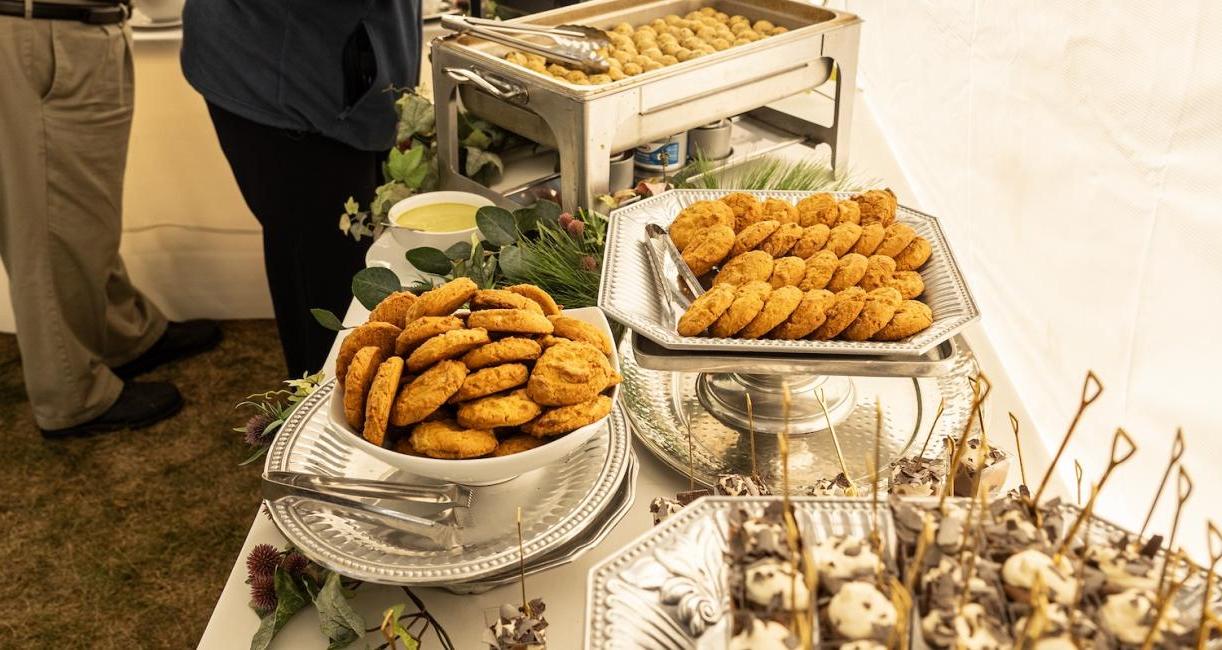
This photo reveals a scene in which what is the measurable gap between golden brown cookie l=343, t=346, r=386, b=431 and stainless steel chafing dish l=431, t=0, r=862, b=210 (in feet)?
1.64

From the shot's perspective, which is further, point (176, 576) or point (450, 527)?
point (176, 576)

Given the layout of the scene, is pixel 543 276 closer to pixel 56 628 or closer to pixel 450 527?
pixel 450 527

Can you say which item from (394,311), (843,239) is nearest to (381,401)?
(394,311)

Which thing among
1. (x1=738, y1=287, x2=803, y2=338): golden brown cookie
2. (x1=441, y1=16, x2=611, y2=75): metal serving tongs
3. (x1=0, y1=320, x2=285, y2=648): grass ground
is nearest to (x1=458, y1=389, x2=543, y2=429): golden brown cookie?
(x1=738, y1=287, x2=803, y2=338): golden brown cookie

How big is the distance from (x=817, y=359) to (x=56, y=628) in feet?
5.48

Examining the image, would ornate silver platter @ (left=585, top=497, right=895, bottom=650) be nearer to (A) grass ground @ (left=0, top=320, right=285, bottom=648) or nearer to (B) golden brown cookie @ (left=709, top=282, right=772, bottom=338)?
(B) golden brown cookie @ (left=709, top=282, right=772, bottom=338)

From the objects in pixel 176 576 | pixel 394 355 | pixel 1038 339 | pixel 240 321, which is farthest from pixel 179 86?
pixel 1038 339

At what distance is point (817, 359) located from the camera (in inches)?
30.1

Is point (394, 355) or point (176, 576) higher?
point (394, 355)

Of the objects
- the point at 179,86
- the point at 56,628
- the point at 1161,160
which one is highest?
the point at 1161,160

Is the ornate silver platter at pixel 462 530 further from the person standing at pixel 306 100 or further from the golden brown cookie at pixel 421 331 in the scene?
the person standing at pixel 306 100

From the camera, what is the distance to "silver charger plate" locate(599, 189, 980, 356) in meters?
0.76

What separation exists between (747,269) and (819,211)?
6.1 inches

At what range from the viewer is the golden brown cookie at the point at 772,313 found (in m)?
0.79
